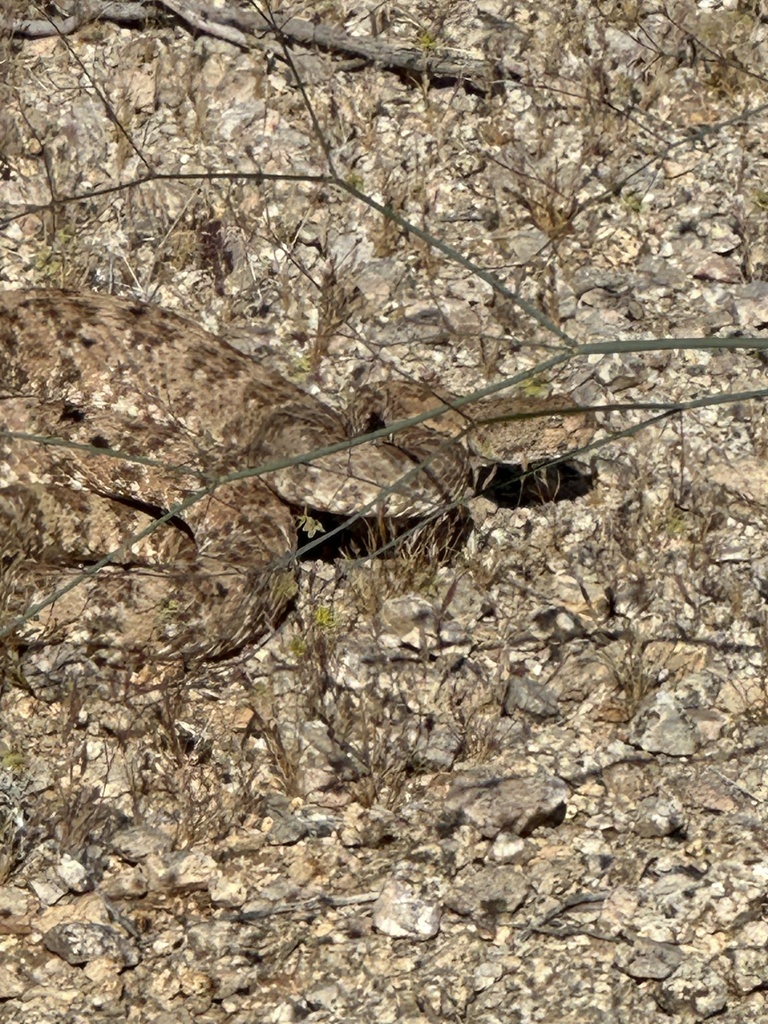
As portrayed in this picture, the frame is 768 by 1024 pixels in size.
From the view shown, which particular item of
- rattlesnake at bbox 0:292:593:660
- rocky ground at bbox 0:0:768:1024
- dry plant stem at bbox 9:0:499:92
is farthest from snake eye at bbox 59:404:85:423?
dry plant stem at bbox 9:0:499:92

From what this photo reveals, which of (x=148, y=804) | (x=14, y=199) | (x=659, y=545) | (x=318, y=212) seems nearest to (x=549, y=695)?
(x=659, y=545)

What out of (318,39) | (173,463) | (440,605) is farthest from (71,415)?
(318,39)

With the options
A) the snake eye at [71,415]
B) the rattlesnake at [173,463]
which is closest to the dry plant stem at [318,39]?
the rattlesnake at [173,463]

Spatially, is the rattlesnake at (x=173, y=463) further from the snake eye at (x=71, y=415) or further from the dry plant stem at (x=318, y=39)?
the dry plant stem at (x=318, y=39)

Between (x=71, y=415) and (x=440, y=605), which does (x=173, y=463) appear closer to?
(x=71, y=415)

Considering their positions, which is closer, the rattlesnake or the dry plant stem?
the rattlesnake

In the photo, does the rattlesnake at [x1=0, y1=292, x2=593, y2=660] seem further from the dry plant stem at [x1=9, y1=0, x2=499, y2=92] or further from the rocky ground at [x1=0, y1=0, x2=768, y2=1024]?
the dry plant stem at [x1=9, y1=0, x2=499, y2=92]

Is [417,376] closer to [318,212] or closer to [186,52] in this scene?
[318,212]

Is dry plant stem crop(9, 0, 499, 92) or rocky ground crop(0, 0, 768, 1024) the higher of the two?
dry plant stem crop(9, 0, 499, 92)
